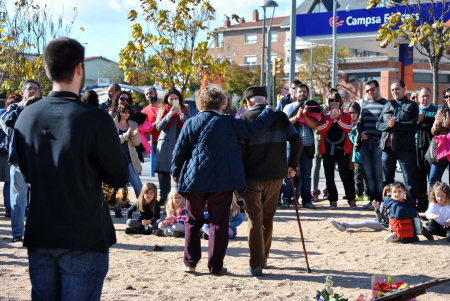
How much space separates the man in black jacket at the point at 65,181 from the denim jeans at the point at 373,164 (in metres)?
7.00

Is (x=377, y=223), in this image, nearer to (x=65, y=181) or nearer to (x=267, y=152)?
(x=267, y=152)

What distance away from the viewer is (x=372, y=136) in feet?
28.8

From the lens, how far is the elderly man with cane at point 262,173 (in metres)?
5.17

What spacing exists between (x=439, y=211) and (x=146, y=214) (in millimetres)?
4040

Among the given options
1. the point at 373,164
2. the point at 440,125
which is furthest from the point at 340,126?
the point at 440,125

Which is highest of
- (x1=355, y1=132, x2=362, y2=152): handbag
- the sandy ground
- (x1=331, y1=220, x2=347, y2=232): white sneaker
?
(x1=355, y1=132, x2=362, y2=152): handbag

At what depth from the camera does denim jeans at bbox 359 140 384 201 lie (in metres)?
8.90

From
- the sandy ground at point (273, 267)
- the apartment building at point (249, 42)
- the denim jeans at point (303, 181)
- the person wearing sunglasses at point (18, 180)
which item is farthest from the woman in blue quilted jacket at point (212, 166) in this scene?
the apartment building at point (249, 42)

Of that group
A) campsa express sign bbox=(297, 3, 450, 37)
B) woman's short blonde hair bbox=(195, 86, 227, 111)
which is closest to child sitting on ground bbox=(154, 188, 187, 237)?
woman's short blonde hair bbox=(195, 86, 227, 111)

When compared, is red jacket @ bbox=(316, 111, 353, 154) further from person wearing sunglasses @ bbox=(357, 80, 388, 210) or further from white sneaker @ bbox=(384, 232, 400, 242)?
white sneaker @ bbox=(384, 232, 400, 242)

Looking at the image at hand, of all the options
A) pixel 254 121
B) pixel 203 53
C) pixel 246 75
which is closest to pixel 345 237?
pixel 254 121

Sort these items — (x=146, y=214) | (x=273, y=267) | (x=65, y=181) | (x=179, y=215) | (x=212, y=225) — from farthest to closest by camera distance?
(x=146, y=214) < (x=179, y=215) < (x=273, y=267) < (x=212, y=225) < (x=65, y=181)

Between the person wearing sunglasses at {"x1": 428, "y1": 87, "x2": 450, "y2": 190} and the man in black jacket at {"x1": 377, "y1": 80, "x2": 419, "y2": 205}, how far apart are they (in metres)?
0.28

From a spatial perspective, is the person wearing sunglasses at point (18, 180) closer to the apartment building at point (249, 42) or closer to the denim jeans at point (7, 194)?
the denim jeans at point (7, 194)
